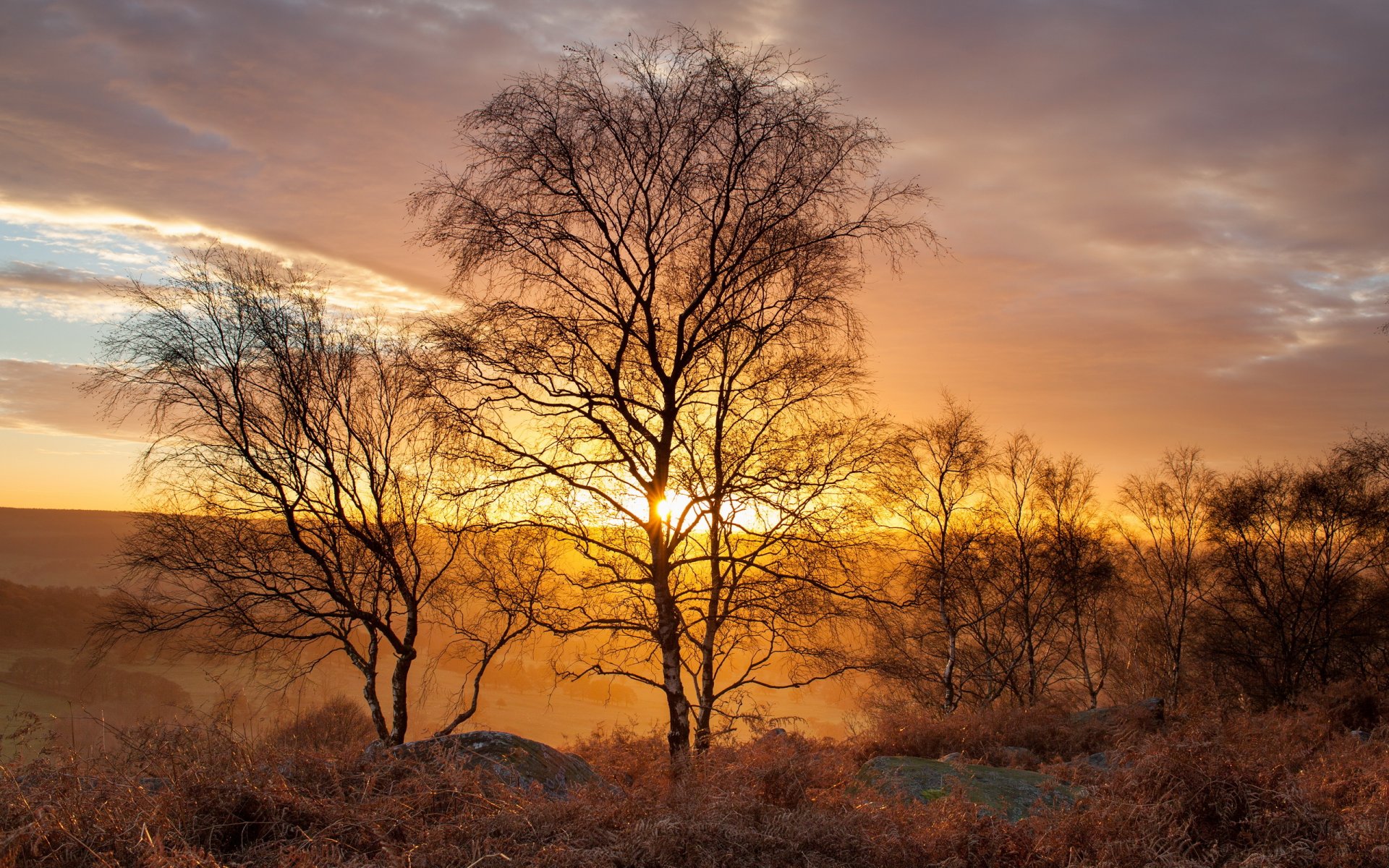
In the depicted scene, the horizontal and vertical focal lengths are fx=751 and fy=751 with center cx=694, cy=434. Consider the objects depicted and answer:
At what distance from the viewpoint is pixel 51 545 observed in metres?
70.8

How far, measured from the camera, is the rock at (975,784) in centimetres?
720

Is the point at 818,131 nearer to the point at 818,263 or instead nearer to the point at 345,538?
the point at 818,263

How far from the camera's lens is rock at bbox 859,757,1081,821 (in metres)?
7.20

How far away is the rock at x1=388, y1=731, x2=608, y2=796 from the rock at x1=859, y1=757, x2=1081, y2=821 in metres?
3.18

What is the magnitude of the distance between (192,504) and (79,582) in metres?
49.4

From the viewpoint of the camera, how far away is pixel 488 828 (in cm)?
497

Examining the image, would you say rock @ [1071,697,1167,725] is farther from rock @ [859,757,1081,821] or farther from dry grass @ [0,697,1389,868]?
dry grass @ [0,697,1389,868]

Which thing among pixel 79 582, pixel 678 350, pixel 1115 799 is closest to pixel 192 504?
pixel 678 350

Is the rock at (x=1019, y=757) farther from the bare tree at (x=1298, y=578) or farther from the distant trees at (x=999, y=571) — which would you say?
the bare tree at (x=1298, y=578)

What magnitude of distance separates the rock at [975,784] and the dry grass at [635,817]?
63 centimetres

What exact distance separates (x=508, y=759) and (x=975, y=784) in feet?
16.5

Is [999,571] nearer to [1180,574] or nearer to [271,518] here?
[1180,574]

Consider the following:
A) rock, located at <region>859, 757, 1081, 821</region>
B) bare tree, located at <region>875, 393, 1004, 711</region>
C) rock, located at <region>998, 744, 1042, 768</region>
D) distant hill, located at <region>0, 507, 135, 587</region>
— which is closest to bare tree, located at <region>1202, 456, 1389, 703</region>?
bare tree, located at <region>875, 393, 1004, 711</region>

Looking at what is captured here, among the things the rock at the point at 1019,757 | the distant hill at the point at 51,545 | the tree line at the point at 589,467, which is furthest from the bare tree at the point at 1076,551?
the distant hill at the point at 51,545
